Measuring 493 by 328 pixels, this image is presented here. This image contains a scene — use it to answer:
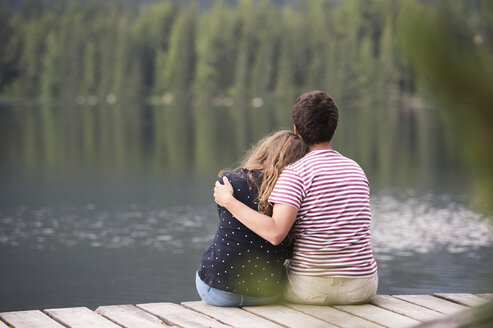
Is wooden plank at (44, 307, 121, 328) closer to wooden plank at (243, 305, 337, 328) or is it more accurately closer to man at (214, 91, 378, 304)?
wooden plank at (243, 305, 337, 328)

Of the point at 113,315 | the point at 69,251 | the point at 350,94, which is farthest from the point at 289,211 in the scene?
the point at 350,94

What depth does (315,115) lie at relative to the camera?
370 centimetres

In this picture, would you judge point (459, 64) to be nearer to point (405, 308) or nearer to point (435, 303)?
point (405, 308)

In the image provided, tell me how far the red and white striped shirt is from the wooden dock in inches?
7.6

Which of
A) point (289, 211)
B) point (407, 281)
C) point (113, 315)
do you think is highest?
point (289, 211)

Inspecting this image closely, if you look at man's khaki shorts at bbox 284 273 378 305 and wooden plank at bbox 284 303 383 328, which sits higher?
man's khaki shorts at bbox 284 273 378 305

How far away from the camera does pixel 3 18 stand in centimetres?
14312

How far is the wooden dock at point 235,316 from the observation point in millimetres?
3611

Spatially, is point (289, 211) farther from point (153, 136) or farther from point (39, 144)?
point (153, 136)

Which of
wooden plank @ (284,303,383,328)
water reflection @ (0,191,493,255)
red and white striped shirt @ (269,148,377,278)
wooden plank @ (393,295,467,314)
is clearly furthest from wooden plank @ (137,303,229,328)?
water reflection @ (0,191,493,255)

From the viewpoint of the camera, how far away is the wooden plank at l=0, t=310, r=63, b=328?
11.9 feet

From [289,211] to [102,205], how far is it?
14144mm

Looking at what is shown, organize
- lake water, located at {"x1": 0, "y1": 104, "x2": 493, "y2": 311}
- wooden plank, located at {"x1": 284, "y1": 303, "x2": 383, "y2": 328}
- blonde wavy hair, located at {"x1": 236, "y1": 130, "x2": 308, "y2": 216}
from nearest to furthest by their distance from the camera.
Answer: wooden plank, located at {"x1": 284, "y1": 303, "x2": 383, "y2": 328}
blonde wavy hair, located at {"x1": 236, "y1": 130, "x2": 308, "y2": 216}
lake water, located at {"x1": 0, "y1": 104, "x2": 493, "y2": 311}

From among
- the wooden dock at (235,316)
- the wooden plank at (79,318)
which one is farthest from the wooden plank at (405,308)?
the wooden plank at (79,318)
